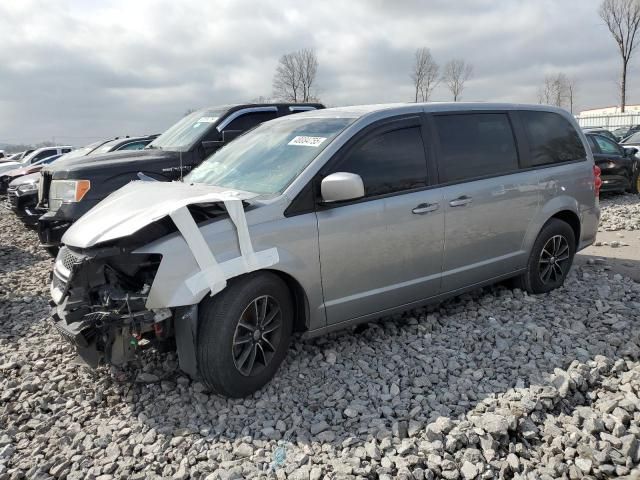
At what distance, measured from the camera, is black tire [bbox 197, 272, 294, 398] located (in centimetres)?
332

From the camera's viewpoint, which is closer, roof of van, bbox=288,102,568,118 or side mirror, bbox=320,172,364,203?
side mirror, bbox=320,172,364,203

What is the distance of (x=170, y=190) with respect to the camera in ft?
13.0

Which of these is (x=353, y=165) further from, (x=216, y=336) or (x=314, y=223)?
(x=216, y=336)

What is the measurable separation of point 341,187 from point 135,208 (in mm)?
1390

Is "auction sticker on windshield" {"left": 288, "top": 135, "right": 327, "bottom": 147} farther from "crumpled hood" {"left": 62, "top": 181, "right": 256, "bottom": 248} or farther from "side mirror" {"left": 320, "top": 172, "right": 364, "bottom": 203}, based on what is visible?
"crumpled hood" {"left": 62, "top": 181, "right": 256, "bottom": 248}

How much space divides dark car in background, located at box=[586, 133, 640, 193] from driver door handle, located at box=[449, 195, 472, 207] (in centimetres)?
970

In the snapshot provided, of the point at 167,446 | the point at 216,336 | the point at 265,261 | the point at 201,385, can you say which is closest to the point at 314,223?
the point at 265,261

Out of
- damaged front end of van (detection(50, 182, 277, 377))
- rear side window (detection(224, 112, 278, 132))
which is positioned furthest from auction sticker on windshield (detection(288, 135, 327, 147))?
rear side window (detection(224, 112, 278, 132))

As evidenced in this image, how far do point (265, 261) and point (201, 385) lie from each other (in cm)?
102

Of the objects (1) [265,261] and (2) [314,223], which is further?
(2) [314,223]

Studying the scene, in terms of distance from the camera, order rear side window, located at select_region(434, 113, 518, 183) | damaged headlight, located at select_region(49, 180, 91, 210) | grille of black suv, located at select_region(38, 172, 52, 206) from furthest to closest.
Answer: grille of black suv, located at select_region(38, 172, 52, 206), damaged headlight, located at select_region(49, 180, 91, 210), rear side window, located at select_region(434, 113, 518, 183)

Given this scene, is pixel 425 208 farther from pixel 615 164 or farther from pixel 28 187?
pixel 615 164

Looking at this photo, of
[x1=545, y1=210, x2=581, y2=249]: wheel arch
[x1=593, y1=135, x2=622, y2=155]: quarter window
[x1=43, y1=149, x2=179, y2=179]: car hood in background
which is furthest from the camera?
[x1=593, y1=135, x2=622, y2=155]: quarter window

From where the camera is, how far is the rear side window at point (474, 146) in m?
4.55
